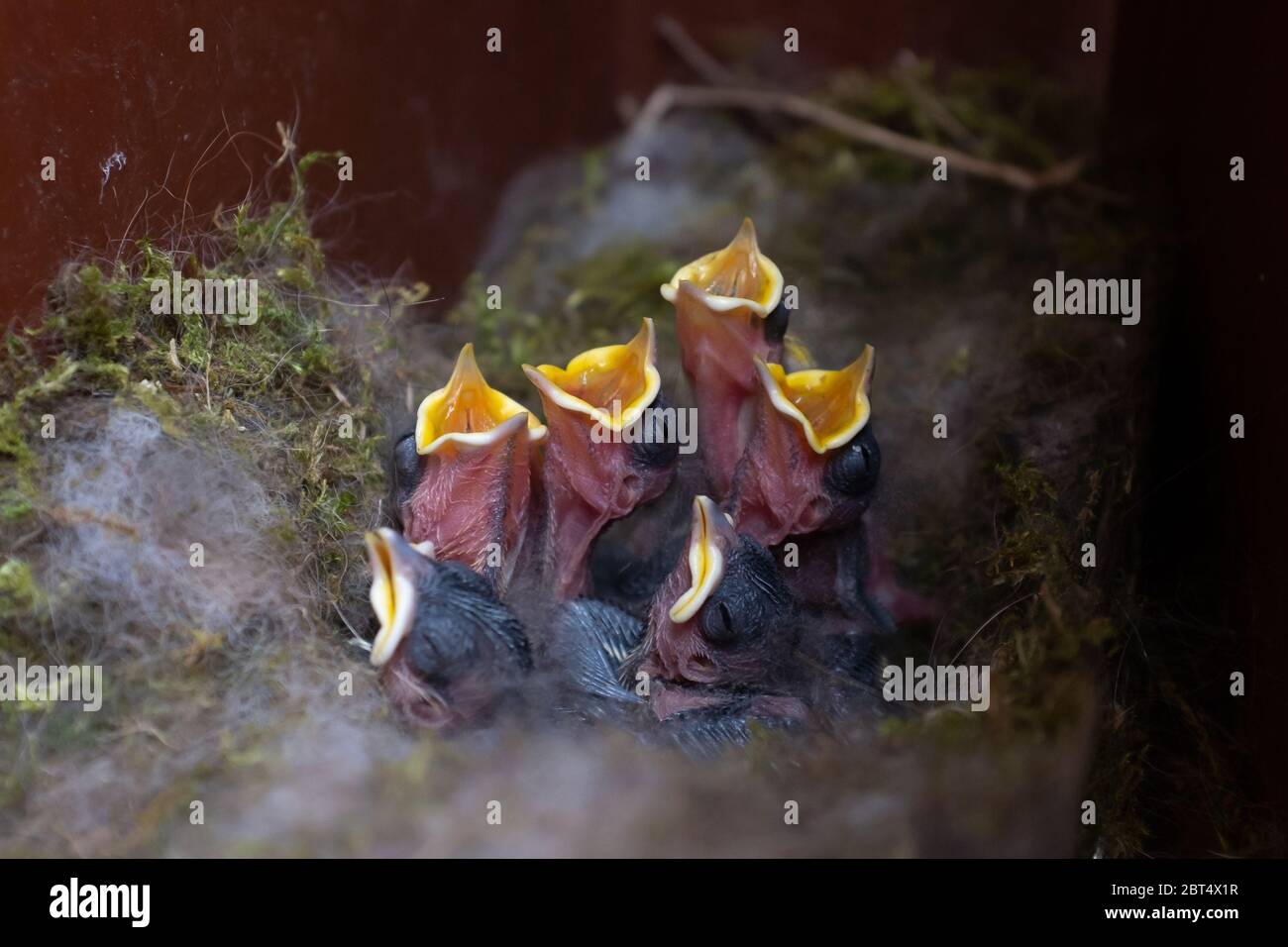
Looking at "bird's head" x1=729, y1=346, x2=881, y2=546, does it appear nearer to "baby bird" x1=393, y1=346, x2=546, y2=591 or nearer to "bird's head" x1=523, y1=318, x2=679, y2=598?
"bird's head" x1=523, y1=318, x2=679, y2=598

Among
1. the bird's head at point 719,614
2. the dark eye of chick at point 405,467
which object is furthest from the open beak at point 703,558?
the dark eye of chick at point 405,467

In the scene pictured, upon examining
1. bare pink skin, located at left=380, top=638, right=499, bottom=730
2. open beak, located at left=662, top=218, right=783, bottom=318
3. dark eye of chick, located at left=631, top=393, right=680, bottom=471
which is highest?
open beak, located at left=662, top=218, right=783, bottom=318

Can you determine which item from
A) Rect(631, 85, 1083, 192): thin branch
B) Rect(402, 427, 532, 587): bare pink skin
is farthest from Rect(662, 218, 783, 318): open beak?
Rect(631, 85, 1083, 192): thin branch

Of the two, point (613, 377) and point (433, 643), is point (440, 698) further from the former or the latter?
point (613, 377)

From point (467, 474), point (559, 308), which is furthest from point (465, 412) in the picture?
point (559, 308)

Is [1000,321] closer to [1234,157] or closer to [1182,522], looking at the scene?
[1234,157]

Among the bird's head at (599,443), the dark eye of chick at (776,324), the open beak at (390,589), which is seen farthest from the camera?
the dark eye of chick at (776,324)

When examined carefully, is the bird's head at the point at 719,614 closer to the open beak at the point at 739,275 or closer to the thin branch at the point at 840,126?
the open beak at the point at 739,275

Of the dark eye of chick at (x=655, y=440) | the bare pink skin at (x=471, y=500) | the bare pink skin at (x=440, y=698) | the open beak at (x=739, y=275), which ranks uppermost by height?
the open beak at (x=739, y=275)
